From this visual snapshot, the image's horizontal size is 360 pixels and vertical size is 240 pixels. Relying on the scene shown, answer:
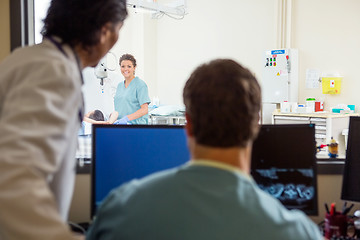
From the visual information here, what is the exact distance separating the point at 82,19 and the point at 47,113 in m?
0.34

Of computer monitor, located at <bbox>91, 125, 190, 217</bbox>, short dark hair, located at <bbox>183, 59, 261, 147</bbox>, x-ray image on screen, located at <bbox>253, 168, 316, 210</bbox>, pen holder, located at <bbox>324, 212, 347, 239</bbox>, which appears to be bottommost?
pen holder, located at <bbox>324, 212, 347, 239</bbox>

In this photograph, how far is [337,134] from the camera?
4195mm

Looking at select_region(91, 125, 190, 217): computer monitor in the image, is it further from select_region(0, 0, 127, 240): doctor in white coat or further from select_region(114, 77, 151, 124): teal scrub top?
select_region(114, 77, 151, 124): teal scrub top

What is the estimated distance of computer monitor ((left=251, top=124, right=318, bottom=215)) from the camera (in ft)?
4.73

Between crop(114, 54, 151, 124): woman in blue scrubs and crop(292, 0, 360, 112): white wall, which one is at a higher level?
crop(292, 0, 360, 112): white wall

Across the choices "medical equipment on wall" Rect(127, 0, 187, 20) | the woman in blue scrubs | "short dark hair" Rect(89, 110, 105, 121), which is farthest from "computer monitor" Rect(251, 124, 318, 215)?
"medical equipment on wall" Rect(127, 0, 187, 20)

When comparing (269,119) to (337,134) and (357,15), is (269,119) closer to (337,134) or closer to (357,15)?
(337,134)

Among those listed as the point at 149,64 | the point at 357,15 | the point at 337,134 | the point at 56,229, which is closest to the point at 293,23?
the point at 357,15

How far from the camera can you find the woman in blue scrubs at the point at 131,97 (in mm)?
3557

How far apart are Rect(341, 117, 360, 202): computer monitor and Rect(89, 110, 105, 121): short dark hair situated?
2.47 metres

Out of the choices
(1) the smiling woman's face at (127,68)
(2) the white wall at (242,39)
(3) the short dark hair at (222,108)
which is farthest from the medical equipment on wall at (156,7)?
(3) the short dark hair at (222,108)

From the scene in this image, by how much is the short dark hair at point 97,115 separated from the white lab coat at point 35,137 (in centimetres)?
259

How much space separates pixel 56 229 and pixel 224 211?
34 centimetres

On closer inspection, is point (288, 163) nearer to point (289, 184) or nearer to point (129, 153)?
point (289, 184)
